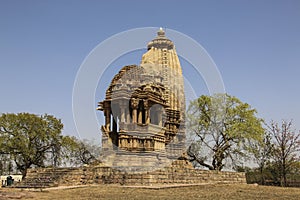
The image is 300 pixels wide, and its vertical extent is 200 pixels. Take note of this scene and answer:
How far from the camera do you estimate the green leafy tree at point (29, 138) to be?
38.6 metres

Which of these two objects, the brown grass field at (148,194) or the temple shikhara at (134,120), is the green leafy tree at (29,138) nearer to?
the temple shikhara at (134,120)

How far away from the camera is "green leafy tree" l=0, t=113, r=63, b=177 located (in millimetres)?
38594

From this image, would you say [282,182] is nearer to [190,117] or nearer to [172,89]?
[190,117]

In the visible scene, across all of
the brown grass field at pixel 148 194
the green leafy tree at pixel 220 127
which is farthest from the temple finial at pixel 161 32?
the brown grass field at pixel 148 194

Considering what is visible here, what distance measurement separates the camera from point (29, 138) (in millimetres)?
39625

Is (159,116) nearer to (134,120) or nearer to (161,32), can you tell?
(134,120)

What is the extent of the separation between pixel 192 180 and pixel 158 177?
472 cm

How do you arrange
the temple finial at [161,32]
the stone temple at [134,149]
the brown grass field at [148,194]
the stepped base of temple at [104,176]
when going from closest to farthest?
1. the brown grass field at [148,194]
2. the stepped base of temple at [104,176]
3. the stone temple at [134,149]
4. the temple finial at [161,32]

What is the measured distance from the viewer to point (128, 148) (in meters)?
27.3

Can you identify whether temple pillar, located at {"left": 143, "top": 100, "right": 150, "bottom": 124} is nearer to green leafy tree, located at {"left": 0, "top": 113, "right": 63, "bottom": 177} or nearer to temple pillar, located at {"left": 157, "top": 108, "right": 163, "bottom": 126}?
temple pillar, located at {"left": 157, "top": 108, "right": 163, "bottom": 126}

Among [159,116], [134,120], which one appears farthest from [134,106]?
[159,116]

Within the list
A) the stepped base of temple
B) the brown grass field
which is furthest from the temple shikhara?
the brown grass field

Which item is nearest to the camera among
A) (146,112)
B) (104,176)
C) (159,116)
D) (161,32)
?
(104,176)

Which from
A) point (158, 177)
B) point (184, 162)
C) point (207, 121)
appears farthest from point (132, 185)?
point (207, 121)
